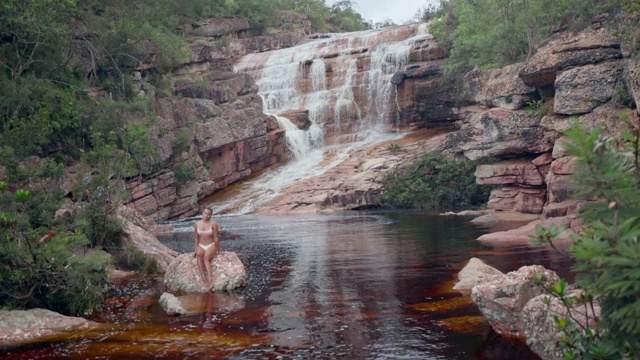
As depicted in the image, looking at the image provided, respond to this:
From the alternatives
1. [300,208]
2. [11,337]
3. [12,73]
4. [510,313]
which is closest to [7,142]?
[12,73]

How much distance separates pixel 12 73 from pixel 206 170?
1564cm

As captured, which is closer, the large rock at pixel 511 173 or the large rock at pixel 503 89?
the large rock at pixel 511 173

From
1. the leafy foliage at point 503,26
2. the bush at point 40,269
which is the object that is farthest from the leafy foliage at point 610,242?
the leafy foliage at point 503,26

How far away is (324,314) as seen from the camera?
11461 mm

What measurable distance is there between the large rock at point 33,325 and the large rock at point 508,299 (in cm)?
650

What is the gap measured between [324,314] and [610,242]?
759cm

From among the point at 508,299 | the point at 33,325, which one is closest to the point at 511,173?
the point at 508,299

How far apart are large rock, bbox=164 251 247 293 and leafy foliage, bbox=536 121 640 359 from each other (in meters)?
10.1

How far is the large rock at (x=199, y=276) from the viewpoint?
14.0 m

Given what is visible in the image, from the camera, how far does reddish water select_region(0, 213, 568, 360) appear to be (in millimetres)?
9234

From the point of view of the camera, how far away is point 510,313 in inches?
370

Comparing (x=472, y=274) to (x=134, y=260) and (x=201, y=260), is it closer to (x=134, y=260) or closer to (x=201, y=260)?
(x=201, y=260)

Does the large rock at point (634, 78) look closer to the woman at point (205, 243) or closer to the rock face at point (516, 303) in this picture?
the rock face at point (516, 303)

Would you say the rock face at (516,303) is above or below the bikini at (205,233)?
below
